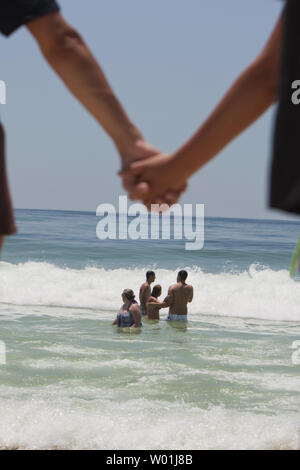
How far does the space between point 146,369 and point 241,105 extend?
7.93m

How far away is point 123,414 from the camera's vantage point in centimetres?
705

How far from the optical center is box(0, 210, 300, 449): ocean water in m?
6.45

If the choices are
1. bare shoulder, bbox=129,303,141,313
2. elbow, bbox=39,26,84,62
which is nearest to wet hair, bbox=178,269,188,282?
bare shoulder, bbox=129,303,141,313

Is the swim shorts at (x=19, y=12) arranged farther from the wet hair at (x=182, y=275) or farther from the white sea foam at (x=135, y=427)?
the wet hair at (x=182, y=275)

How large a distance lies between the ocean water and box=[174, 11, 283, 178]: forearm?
4638 mm

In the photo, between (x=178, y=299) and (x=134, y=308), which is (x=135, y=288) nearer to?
(x=178, y=299)

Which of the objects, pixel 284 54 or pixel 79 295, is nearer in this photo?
pixel 284 54

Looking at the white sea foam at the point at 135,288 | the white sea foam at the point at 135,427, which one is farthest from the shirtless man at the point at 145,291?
the white sea foam at the point at 135,427

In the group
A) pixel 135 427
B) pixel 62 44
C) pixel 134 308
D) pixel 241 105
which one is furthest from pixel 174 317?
pixel 241 105

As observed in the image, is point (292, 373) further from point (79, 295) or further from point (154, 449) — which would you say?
point (79, 295)

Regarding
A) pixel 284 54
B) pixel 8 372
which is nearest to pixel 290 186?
pixel 284 54

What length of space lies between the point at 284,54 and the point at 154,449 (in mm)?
5129

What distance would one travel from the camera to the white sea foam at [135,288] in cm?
1909

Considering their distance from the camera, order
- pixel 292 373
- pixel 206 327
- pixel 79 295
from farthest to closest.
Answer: pixel 79 295 < pixel 206 327 < pixel 292 373
